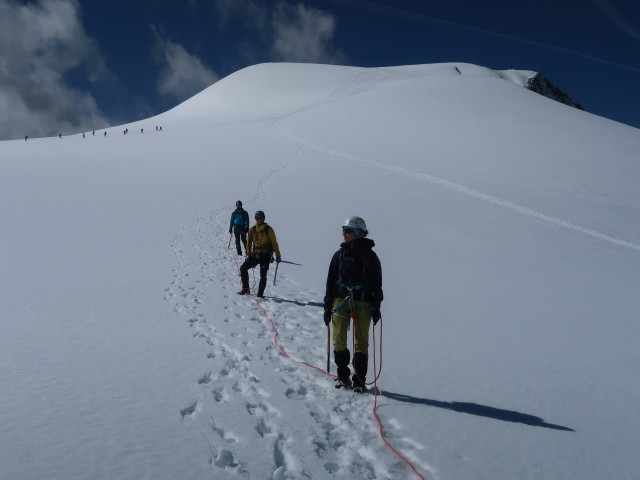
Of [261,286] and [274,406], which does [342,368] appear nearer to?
[274,406]

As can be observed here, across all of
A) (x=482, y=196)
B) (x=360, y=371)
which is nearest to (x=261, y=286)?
(x=360, y=371)

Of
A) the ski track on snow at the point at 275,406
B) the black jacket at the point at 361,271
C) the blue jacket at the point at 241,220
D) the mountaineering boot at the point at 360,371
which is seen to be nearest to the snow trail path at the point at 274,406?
the ski track on snow at the point at 275,406

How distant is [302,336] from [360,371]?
2.07m

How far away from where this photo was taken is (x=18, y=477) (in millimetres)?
2875

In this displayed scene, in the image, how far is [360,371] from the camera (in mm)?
5020

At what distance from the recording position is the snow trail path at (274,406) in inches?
140

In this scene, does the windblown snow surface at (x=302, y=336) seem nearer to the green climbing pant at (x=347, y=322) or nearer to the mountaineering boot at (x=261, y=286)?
the mountaineering boot at (x=261, y=286)

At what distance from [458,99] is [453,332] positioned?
5469 cm

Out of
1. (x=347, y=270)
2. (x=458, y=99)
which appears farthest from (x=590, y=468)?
(x=458, y=99)

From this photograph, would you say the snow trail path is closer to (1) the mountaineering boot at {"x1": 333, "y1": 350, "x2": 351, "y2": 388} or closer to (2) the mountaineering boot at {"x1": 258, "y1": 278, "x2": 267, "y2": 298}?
(1) the mountaineering boot at {"x1": 333, "y1": 350, "x2": 351, "y2": 388}

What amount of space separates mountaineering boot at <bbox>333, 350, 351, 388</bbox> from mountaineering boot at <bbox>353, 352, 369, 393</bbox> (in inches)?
4.2

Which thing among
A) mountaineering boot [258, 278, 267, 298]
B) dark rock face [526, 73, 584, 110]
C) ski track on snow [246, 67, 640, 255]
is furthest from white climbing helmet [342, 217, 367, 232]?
dark rock face [526, 73, 584, 110]

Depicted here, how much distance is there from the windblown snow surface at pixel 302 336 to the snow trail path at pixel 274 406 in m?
0.03

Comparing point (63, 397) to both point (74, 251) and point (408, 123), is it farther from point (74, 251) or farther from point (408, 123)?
point (408, 123)
